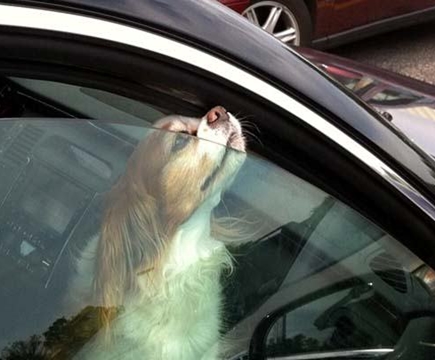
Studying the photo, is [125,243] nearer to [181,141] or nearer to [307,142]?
[181,141]

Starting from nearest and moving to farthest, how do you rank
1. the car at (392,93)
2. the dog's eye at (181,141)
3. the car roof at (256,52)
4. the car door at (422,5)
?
1. the car roof at (256,52)
2. the dog's eye at (181,141)
3. the car at (392,93)
4. the car door at (422,5)

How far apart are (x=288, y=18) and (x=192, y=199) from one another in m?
3.72

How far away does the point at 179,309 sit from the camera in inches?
59.4

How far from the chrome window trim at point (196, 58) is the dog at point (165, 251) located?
0.28ft

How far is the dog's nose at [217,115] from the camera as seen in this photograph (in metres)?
1.53

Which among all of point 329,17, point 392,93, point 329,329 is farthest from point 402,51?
point 329,329

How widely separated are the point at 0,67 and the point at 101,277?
388mm

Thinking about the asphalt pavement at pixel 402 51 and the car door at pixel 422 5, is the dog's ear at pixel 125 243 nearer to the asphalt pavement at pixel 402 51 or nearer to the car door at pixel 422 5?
the asphalt pavement at pixel 402 51

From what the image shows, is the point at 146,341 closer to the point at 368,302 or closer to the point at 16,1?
the point at 368,302

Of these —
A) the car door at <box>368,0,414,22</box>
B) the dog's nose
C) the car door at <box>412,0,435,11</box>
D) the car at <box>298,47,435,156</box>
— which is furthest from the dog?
the car door at <box>412,0,435,11</box>

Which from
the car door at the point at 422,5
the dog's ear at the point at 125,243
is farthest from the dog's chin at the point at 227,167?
the car door at the point at 422,5

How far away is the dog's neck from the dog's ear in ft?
0.14

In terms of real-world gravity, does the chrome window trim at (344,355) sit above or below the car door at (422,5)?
below

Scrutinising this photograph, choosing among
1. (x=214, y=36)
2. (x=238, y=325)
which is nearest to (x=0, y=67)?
(x=214, y=36)
